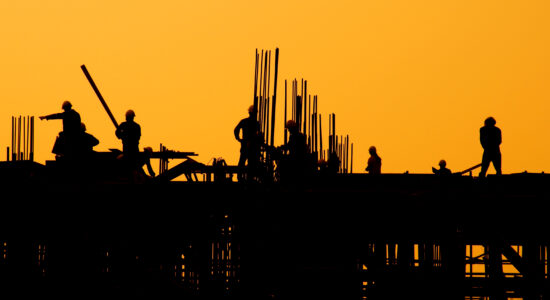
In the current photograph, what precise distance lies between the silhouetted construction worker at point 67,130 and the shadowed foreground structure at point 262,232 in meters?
1.43

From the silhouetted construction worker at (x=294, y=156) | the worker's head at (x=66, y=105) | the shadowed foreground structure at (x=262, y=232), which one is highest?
the worker's head at (x=66, y=105)

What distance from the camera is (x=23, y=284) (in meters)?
32.6

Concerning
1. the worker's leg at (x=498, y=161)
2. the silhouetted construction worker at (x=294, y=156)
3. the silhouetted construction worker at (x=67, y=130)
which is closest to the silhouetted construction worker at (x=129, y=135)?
the silhouetted construction worker at (x=67, y=130)

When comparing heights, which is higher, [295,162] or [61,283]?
[295,162]

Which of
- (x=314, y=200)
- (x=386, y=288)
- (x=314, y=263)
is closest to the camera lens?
(x=314, y=200)

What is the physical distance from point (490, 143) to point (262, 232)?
6.77m

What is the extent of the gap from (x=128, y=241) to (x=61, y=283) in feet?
5.53

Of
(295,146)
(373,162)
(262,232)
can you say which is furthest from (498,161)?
(262,232)

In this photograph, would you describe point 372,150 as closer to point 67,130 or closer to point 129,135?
point 129,135

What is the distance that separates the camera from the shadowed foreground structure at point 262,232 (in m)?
29.6

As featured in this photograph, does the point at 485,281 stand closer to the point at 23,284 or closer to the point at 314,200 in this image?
the point at 314,200

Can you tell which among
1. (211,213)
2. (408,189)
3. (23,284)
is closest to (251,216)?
(211,213)

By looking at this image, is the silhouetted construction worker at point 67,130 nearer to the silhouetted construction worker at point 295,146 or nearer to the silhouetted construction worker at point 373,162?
the silhouetted construction worker at point 295,146

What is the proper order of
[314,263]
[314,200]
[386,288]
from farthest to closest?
[314,263] → [386,288] → [314,200]
